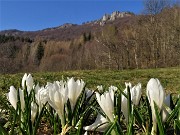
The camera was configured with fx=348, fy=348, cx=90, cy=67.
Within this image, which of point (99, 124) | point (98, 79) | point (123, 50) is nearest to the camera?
point (99, 124)

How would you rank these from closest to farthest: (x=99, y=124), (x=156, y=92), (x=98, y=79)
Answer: (x=156, y=92) < (x=99, y=124) < (x=98, y=79)

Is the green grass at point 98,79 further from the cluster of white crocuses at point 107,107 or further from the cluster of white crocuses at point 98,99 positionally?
the cluster of white crocuses at point 107,107

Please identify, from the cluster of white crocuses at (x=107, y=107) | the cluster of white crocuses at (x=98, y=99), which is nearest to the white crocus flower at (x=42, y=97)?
the cluster of white crocuses at (x=98, y=99)

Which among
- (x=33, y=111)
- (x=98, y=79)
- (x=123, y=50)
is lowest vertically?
(x=98, y=79)

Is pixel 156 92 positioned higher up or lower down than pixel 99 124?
higher up

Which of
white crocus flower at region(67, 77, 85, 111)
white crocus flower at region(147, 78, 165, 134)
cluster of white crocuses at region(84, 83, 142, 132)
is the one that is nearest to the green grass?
white crocus flower at region(67, 77, 85, 111)

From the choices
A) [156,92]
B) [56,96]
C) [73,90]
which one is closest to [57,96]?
[56,96]

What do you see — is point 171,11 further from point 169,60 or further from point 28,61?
point 28,61

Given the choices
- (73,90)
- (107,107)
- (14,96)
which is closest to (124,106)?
(107,107)

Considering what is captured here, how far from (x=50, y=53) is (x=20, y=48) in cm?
594

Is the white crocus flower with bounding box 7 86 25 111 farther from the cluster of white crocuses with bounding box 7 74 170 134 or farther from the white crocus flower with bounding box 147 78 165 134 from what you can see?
the white crocus flower with bounding box 147 78 165 134

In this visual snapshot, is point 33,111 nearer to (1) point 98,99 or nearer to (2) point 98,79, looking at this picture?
(1) point 98,99

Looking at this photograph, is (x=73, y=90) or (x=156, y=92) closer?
(x=156, y=92)

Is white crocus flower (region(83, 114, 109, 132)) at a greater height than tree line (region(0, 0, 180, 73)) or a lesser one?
lesser
